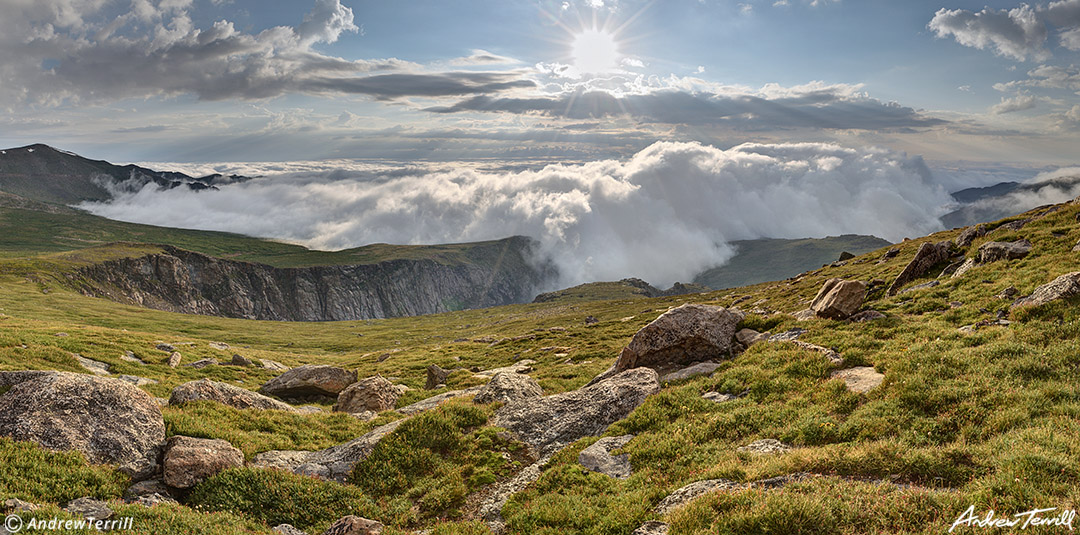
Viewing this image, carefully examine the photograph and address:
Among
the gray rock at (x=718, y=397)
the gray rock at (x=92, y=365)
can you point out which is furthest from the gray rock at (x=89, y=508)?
the gray rock at (x=92, y=365)

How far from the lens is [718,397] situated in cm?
1966

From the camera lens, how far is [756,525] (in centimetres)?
988

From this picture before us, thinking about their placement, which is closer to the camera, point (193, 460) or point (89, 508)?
point (89, 508)

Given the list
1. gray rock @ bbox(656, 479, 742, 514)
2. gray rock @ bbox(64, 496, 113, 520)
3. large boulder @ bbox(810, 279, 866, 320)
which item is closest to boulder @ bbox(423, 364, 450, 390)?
gray rock @ bbox(64, 496, 113, 520)

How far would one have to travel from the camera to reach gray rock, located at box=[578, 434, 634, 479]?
1569 centimetres

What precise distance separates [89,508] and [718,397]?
2124cm

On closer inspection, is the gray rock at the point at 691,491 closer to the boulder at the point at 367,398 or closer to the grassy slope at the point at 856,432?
the grassy slope at the point at 856,432

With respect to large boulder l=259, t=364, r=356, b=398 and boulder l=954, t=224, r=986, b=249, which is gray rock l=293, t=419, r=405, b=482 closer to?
large boulder l=259, t=364, r=356, b=398

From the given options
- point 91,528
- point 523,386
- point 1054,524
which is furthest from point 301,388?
point 1054,524

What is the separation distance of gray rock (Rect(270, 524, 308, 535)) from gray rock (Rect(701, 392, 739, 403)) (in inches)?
615

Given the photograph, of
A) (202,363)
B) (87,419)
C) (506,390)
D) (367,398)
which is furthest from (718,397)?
(202,363)

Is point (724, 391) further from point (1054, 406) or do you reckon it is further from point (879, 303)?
point (879, 303)
